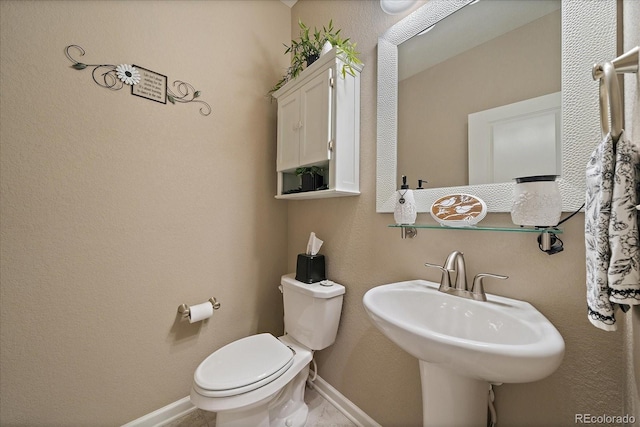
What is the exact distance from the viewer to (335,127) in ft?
3.89

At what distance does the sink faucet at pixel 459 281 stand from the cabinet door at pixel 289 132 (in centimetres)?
93

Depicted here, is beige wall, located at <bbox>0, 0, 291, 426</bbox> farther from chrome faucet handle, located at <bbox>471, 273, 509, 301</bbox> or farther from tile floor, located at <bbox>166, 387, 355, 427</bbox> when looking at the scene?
chrome faucet handle, located at <bbox>471, 273, 509, 301</bbox>

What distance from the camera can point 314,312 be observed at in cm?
127

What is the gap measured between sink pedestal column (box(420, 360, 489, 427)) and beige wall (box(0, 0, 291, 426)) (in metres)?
1.15

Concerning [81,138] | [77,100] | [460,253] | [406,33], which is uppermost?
[406,33]

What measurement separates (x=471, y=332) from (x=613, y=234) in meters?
0.53

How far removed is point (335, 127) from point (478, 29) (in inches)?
27.0

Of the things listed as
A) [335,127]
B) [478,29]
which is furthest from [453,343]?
[478,29]

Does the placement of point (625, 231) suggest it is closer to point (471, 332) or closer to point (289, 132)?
point (471, 332)

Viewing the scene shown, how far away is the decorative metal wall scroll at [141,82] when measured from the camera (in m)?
1.11

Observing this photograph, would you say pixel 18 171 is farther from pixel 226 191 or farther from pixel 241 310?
pixel 241 310

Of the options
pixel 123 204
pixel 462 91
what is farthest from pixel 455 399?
pixel 123 204

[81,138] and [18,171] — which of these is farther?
[81,138]

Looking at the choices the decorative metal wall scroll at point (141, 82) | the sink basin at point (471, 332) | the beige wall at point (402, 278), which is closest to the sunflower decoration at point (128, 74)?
the decorative metal wall scroll at point (141, 82)
